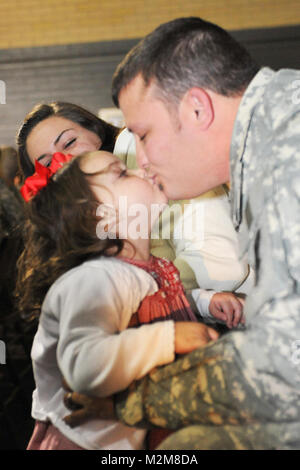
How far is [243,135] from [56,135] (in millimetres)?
346

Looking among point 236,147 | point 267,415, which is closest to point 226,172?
point 236,147

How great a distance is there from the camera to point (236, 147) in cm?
72

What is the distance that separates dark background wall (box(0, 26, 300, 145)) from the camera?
35.2 inches

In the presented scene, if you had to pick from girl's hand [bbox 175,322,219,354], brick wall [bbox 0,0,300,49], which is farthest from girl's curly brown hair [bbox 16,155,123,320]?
brick wall [bbox 0,0,300,49]

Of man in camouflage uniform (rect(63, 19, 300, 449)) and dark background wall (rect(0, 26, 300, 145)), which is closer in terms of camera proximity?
man in camouflage uniform (rect(63, 19, 300, 449))

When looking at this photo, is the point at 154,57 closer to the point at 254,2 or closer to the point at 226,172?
the point at 226,172

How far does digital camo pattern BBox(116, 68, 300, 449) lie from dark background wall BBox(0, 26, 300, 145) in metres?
0.47

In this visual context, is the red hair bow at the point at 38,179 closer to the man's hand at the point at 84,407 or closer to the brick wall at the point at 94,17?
the man's hand at the point at 84,407

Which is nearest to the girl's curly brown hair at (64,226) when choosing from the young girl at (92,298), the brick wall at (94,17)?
the young girl at (92,298)

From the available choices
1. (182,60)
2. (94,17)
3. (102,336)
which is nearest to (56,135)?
(182,60)

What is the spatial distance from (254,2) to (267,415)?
1209 millimetres

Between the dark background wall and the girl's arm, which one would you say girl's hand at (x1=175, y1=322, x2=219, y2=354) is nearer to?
the girl's arm

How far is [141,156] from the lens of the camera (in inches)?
29.7

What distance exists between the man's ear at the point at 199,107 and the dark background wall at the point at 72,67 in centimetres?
34
